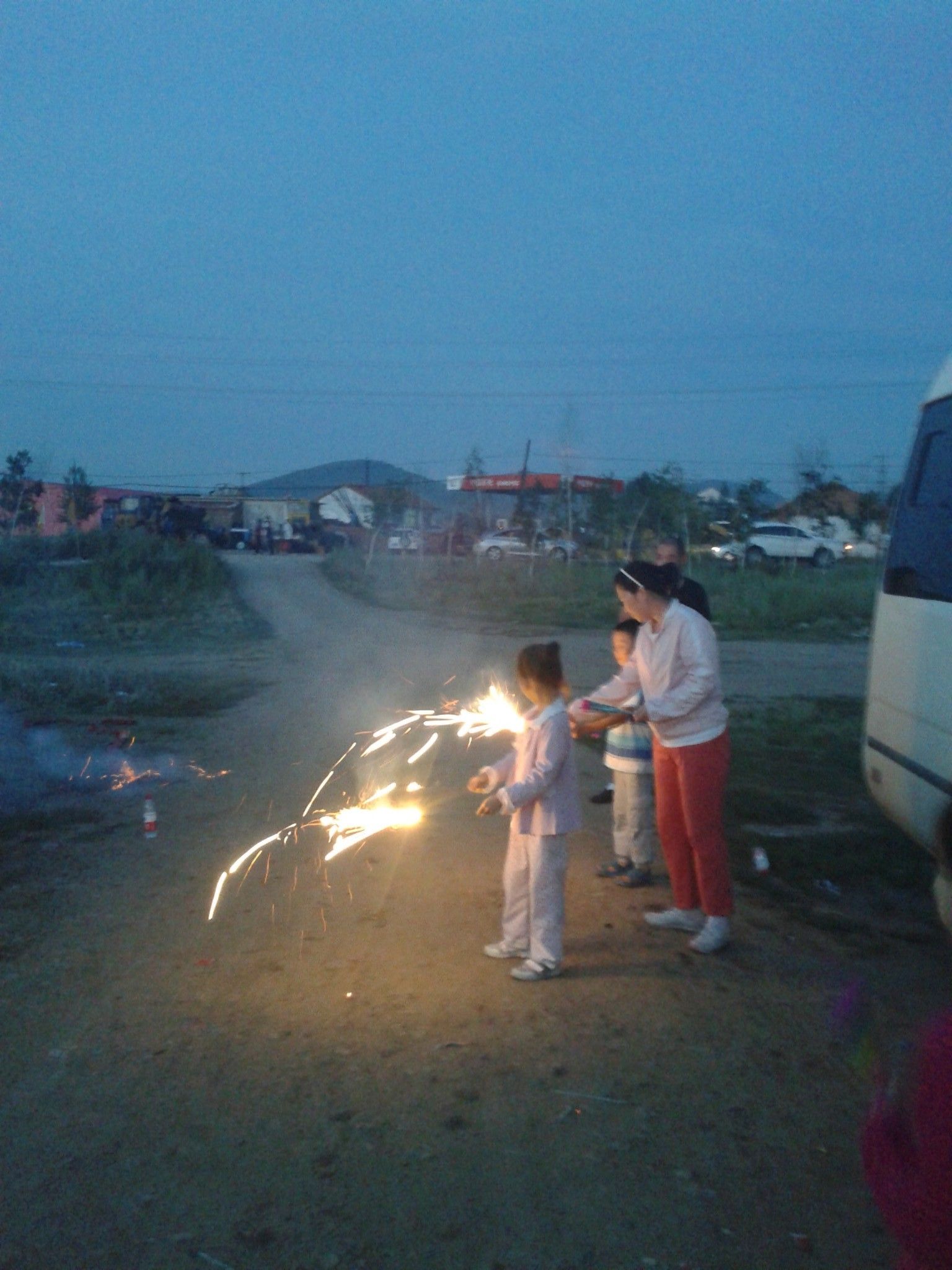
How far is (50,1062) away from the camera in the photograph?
4.07 meters

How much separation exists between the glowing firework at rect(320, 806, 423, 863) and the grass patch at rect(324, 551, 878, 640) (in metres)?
15.3

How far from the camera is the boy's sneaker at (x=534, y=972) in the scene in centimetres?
473

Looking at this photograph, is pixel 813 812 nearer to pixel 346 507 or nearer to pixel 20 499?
pixel 20 499

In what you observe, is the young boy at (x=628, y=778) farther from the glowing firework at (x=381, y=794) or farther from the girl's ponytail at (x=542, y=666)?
the glowing firework at (x=381, y=794)

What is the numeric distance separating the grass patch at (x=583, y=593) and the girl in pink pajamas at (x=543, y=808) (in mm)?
17707

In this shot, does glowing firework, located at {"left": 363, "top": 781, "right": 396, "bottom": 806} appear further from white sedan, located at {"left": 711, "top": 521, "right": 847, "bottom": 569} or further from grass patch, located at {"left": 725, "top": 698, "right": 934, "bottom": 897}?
white sedan, located at {"left": 711, "top": 521, "right": 847, "bottom": 569}

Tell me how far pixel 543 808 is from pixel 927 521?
2610 mm

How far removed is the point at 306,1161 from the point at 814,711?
10.2m

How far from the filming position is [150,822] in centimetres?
692

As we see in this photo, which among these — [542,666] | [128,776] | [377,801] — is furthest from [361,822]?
[542,666]

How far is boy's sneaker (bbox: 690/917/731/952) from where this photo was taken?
503cm

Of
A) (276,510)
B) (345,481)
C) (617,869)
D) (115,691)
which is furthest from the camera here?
(345,481)

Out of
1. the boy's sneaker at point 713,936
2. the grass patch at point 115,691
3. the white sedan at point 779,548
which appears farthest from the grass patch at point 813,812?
the white sedan at point 779,548

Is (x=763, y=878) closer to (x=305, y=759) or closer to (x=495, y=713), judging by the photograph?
(x=305, y=759)
